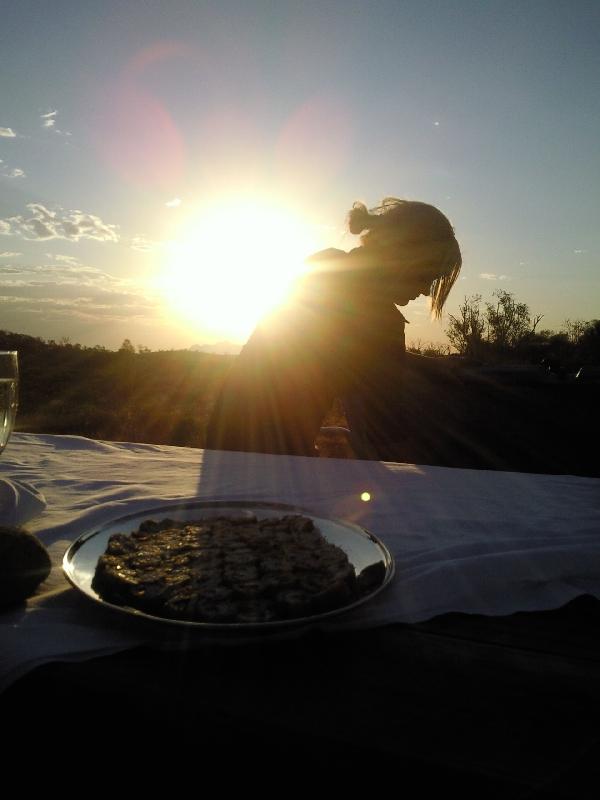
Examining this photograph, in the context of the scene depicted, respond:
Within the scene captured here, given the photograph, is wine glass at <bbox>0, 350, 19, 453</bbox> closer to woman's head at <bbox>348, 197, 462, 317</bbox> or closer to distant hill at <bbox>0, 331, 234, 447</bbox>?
woman's head at <bbox>348, 197, 462, 317</bbox>

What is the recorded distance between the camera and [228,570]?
0.59 meters

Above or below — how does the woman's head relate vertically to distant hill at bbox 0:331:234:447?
above

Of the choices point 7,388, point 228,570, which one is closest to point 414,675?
point 228,570

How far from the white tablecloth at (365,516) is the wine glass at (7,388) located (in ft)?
0.41

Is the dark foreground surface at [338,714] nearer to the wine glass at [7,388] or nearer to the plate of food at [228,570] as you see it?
the plate of food at [228,570]

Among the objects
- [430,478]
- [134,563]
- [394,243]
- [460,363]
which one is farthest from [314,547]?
[460,363]

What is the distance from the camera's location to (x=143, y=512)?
32.6 inches

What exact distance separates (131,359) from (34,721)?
9852 millimetres

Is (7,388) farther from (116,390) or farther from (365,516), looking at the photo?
(116,390)

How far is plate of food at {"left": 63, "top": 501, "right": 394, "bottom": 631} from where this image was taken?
0.53 meters

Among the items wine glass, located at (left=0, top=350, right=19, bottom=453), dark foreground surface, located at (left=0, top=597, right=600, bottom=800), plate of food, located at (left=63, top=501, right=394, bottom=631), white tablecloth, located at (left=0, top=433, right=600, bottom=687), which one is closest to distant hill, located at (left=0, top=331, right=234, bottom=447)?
white tablecloth, located at (left=0, top=433, right=600, bottom=687)

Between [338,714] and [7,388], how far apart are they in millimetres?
Answer: 635

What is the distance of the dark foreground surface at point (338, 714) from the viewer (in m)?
0.41

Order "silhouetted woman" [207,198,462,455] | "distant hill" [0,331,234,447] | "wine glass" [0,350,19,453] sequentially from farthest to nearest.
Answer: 1. "distant hill" [0,331,234,447]
2. "silhouetted woman" [207,198,462,455]
3. "wine glass" [0,350,19,453]
